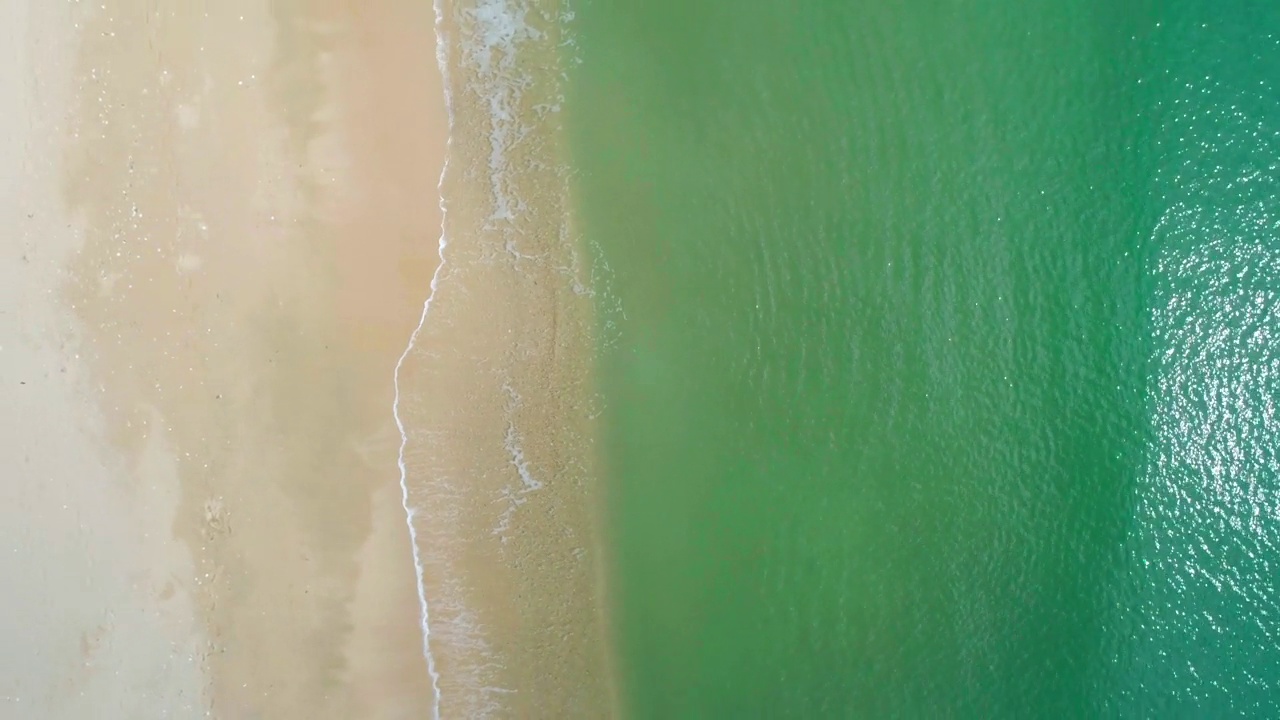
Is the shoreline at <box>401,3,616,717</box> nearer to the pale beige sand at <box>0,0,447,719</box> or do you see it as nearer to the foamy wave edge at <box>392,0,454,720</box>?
the foamy wave edge at <box>392,0,454,720</box>

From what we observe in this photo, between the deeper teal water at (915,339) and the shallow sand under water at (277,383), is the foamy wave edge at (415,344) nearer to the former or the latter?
the shallow sand under water at (277,383)

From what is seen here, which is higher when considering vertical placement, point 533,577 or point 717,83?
point 717,83

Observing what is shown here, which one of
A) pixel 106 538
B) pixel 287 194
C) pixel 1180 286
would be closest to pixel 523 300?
pixel 287 194

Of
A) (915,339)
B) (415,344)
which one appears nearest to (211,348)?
(415,344)

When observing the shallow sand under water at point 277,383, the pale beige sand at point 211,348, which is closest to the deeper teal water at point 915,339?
the shallow sand under water at point 277,383

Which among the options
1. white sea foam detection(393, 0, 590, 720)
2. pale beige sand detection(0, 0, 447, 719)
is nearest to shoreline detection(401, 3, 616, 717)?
white sea foam detection(393, 0, 590, 720)

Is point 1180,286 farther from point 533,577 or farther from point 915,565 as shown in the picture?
point 533,577

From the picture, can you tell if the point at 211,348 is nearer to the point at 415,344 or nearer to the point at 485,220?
the point at 415,344
